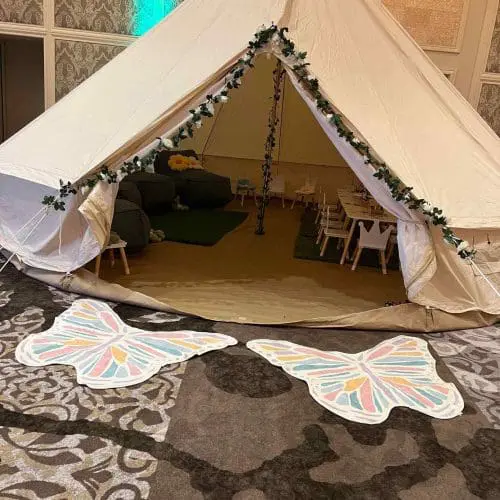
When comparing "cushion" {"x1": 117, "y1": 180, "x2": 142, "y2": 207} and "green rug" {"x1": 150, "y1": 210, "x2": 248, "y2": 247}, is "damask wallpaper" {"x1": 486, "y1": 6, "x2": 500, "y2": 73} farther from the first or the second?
"cushion" {"x1": 117, "y1": 180, "x2": 142, "y2": 207}

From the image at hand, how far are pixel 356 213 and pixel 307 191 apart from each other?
209 cm

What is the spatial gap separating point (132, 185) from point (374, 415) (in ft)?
11.5

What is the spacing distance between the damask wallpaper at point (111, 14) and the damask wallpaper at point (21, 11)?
194 millimetres

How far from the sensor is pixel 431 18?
5.62 m

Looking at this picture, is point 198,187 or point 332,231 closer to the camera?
point 332,231

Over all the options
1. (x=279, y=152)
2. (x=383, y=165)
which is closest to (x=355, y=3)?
(x=383, y=165)

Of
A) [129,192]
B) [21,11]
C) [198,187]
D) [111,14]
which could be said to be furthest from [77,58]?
[198,187]

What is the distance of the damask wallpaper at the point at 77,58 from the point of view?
18.5ft

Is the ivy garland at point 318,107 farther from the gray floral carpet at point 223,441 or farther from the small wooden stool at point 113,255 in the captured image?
the gray floral carpet at point 223,441

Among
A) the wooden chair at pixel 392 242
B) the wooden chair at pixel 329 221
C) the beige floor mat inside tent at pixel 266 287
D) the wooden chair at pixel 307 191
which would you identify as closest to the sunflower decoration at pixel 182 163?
the wooden chair at pixel 307 191

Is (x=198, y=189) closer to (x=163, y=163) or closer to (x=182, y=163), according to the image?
(x=182, y=163)

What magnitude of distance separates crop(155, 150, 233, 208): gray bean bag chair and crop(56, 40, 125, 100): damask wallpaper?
1.40 m

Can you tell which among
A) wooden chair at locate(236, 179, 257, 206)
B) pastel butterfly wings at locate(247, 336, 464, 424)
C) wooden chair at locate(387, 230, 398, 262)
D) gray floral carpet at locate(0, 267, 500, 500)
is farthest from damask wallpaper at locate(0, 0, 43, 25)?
pastel butterfly wings at locate(247, 336, 464, 424)

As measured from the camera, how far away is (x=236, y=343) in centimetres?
295
